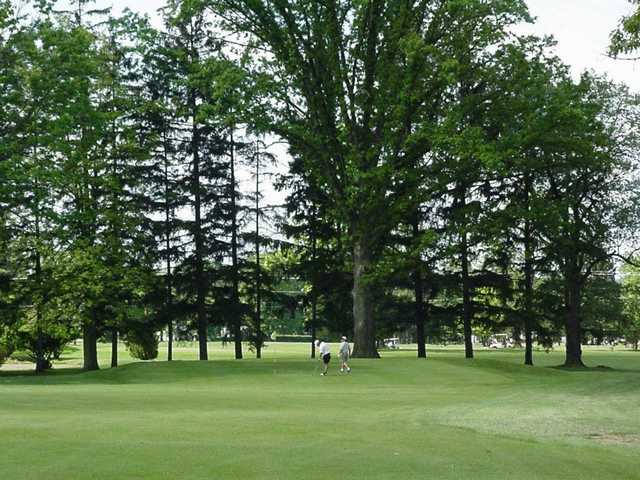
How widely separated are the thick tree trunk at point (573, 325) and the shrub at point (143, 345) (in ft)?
87.3

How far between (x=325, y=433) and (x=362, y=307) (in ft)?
89.6

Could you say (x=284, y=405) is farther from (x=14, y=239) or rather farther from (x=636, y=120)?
(x=636, y=120)

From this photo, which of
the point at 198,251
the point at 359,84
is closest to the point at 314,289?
the point at 198,251

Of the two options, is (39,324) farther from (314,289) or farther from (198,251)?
(314,289)

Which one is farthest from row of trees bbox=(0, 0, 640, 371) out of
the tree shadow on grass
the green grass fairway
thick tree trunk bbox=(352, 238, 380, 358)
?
the green grass fairway

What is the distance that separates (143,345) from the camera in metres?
58.6

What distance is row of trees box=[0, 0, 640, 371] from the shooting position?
1545 inches

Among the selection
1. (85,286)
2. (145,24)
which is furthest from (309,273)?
(145,24)

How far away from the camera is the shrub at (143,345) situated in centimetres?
5299

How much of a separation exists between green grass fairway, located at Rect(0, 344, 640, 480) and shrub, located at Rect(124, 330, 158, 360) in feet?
81.7

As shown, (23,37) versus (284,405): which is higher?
(23,37)

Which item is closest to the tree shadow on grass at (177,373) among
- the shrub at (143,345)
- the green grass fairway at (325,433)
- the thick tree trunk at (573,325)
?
the green grass fairway at (325,433)

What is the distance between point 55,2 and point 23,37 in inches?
121

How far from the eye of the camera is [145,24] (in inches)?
1666
